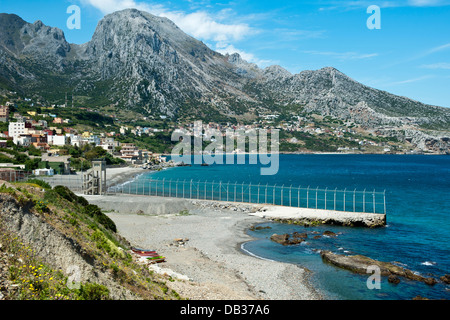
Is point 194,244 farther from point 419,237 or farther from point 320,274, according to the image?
point 419,237

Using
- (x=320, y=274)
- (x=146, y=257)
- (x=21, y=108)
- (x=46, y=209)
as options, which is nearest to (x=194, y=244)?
(x=146, y=257)

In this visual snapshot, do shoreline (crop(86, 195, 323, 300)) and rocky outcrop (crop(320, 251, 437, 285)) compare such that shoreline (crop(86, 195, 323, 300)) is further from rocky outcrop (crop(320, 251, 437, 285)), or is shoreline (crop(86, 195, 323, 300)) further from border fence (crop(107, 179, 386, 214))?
border fence (crop(107, 179, 386, 214))

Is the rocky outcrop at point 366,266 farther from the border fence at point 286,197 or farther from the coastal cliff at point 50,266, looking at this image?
the border fence at point 286,197

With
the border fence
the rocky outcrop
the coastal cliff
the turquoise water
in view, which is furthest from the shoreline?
the border fence

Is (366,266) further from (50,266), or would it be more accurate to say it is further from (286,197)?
(286,197)

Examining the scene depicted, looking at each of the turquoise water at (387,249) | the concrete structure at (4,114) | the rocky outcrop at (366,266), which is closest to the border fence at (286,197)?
the turquoise water at (387,249)
